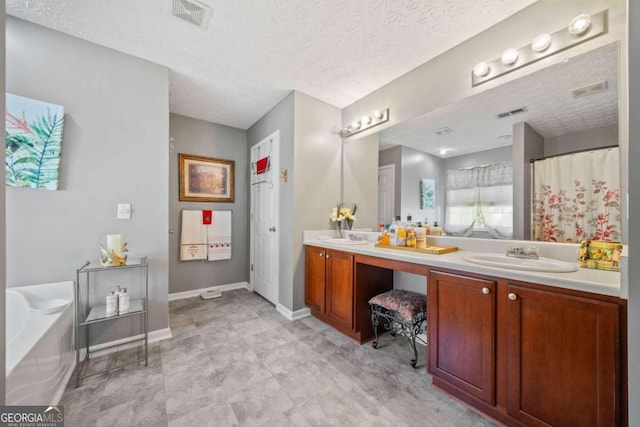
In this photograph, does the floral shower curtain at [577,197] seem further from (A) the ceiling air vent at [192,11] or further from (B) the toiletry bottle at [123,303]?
(B) the toiletry bottle at [123,303]

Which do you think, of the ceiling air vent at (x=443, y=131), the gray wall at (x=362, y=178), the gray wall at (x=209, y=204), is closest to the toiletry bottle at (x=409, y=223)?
the gray wall at (x=362, y=178)

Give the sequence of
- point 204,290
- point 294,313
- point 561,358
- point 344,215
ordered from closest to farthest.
Result: point 561,358
point 294,313
point 344,215
point 204,290

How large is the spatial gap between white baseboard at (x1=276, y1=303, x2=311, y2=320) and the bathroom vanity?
53.6 inches

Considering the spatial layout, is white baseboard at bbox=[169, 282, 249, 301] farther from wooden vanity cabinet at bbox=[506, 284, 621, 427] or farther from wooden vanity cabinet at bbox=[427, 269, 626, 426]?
wooden vanity cabinet at bbox=[506, 284, 621, 427]

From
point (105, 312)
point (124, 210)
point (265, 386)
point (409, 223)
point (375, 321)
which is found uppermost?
point (124, 210)

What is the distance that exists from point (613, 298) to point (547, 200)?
0.77 metres

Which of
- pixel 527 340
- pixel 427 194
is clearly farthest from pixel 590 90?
pixel 527 340

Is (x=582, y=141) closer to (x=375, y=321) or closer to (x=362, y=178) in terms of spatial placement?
(x=362, y=178)

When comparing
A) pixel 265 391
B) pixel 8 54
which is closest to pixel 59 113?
pixel 8 54

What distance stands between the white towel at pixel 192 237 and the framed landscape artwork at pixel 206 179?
243 mm

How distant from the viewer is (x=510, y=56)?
5.17 feet

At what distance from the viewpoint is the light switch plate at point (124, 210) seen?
2002mm

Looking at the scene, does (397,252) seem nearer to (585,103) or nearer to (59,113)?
(585,103)

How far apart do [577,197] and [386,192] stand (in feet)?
4.49
